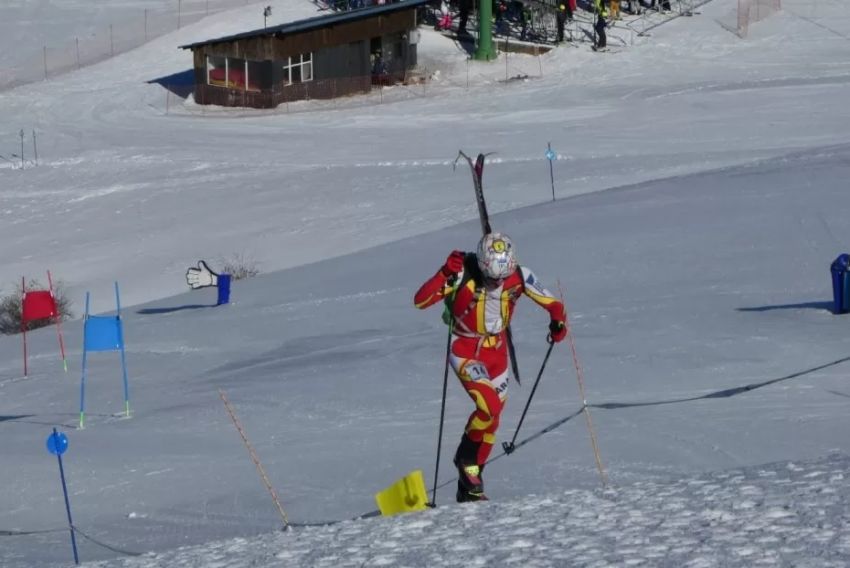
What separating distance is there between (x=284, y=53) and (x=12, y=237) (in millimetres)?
15628

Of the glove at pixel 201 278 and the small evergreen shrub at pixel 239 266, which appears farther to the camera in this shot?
the small evergreen shrub at pixel 239 266

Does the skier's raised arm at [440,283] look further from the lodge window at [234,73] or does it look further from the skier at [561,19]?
the skier at [561,19]

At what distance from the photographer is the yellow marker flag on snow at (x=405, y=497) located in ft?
27.5

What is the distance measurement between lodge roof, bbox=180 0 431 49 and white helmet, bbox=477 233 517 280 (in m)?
33.4

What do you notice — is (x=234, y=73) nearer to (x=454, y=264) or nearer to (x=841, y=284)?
(x=841, y=284)

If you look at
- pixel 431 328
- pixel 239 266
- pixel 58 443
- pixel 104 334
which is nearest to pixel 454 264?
pixel 58 443

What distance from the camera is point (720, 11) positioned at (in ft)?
154

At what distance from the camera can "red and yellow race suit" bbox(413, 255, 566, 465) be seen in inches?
344

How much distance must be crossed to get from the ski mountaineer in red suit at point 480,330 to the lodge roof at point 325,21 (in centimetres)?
3320

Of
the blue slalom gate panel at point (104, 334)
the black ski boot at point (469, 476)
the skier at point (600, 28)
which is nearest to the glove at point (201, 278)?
the blue slalom gate panel at point (104, 334)

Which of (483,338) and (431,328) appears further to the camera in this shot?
(431,328)

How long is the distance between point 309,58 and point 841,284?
100ft

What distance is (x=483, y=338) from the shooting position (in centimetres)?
882

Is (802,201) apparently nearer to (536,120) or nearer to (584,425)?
(584,425)
